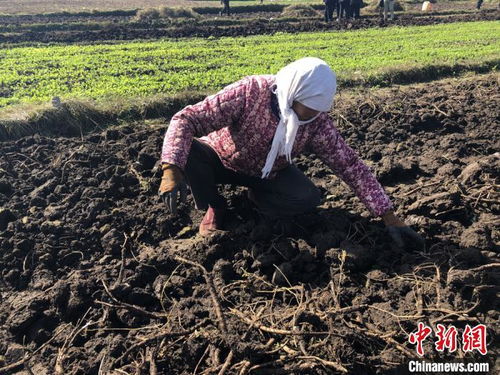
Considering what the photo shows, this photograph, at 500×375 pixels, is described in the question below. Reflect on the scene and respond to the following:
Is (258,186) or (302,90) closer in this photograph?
(302,90)

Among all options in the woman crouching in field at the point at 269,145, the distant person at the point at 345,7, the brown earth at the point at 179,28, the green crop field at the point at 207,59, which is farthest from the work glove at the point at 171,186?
the distant person at the point at 345,7

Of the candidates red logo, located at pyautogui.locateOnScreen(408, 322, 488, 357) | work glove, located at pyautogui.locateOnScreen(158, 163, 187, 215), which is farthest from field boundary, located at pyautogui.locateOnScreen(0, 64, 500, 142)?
red logo, located at pyautogui.locateOnScreen(408, 322, 488, 357)

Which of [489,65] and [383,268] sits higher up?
[489,65]

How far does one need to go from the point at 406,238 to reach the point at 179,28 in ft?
59.3

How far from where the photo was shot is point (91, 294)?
3.16m

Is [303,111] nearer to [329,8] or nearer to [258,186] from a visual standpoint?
[258,186]

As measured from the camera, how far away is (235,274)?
10.9 ft

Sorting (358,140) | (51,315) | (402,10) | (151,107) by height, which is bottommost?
(51,315)

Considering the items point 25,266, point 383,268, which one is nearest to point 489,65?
point 383,268

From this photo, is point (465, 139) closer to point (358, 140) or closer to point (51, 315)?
point (358, 140)

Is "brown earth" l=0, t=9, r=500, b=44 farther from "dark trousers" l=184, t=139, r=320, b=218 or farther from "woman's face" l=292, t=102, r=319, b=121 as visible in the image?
"woman's face" l=292, t=102, r=319, b=121

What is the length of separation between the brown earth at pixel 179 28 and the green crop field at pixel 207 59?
74.8 inches

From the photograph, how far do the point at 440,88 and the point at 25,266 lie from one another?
6965 millimetres

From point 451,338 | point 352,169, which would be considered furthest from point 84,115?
point 451,338
